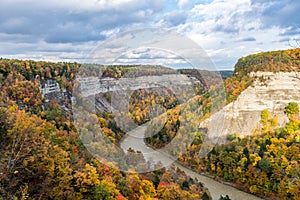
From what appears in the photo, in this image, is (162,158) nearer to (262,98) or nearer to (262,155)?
(262,155)

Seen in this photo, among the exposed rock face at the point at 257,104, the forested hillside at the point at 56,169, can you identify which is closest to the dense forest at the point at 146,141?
the forested hillside at the point at 56,169

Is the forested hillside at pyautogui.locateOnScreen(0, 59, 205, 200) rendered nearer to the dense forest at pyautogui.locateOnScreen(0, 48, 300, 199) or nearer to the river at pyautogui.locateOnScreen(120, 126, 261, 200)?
the dense forest at pyautogui.locateOnScreen(0, 48, 300, 199)

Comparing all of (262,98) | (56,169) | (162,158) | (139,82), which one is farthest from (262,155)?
(56,169)

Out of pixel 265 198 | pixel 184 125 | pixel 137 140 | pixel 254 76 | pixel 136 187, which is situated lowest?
pixel 265 198

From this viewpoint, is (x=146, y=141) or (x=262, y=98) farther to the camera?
(x=262, y=98)

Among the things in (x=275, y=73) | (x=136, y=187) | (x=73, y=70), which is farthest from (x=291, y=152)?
(x=73, y=70)

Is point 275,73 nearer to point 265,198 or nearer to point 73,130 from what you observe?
point 265,198
